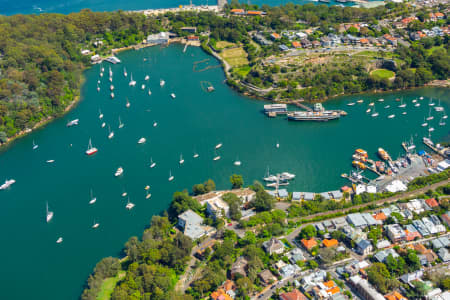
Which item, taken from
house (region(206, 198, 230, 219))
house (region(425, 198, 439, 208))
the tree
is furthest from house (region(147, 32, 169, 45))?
house (region(425, 198, 439, 208))

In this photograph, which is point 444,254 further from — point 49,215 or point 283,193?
point 49,215

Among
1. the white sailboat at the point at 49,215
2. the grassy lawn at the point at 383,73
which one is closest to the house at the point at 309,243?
the white sailboat at the point at 49,215

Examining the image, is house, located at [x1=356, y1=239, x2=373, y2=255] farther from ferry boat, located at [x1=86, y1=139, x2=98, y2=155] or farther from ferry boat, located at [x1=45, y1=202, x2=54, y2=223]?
ferry boat, located at [x1=86, y1=139, x2=98, y2=155]

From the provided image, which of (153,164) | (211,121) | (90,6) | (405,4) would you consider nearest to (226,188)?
(153,164)

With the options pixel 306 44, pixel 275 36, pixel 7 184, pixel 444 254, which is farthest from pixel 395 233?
pixel 275 36

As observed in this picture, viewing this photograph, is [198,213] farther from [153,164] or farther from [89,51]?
[89,51]

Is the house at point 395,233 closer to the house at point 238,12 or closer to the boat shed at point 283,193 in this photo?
the boat shed at point 283,193
